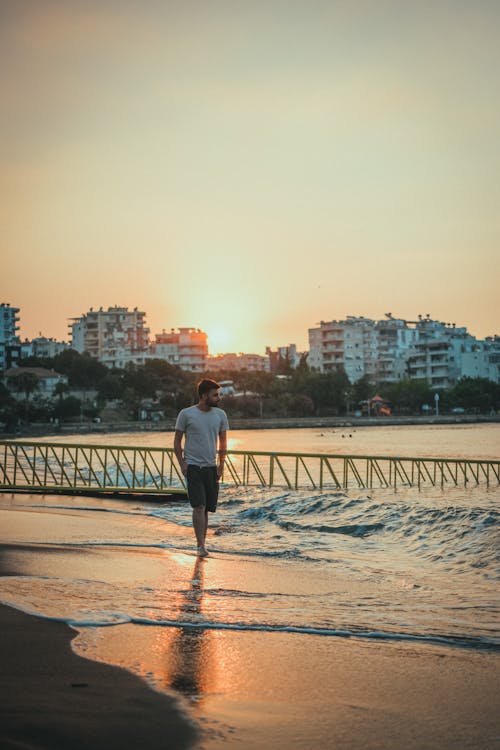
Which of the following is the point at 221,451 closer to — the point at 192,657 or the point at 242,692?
the point at 192,657

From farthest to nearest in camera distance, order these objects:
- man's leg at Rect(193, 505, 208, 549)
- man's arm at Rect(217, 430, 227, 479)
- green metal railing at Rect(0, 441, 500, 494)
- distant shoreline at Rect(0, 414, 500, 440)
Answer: distant shoreline at Rect(0, 414, 500, 440) < green metal railing at Rect(0, 441, 500, 494) < man's leg at Rect(193, 505, 208, 549) < man's arm at Rect(217, 430, 227, 479)

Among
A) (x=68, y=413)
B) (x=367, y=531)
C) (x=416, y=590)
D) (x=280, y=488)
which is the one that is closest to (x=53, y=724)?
(x=416, y=590)

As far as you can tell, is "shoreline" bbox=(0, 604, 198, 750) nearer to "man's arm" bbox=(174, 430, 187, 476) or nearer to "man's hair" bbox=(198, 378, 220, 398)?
"man's arm" bbox=(174, 430, 187, 476)

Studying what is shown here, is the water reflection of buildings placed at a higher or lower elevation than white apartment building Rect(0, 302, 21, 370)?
lower

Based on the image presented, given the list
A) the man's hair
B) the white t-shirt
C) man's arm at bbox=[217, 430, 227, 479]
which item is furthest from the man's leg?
the man's hair

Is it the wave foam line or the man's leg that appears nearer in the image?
the wave foam line

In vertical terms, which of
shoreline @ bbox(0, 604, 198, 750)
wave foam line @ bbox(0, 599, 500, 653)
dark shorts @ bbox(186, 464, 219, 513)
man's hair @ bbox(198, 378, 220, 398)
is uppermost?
man's hair @ bbox(198, 378, 220, 398)

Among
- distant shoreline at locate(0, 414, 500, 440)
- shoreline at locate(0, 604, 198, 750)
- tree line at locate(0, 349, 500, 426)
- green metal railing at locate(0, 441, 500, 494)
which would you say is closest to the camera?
shoreline at locate(0, 604, 198, 750)

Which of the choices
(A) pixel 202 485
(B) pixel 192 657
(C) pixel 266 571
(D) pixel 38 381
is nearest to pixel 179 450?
(A) pixel 202 485

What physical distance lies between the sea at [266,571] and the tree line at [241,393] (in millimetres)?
132079

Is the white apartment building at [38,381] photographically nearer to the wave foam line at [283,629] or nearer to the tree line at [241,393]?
the tree line at [241,393]

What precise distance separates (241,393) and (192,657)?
568ft

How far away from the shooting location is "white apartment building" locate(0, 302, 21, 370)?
17600 centimetres

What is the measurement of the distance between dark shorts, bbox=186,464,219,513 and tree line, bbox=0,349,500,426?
451 feet
